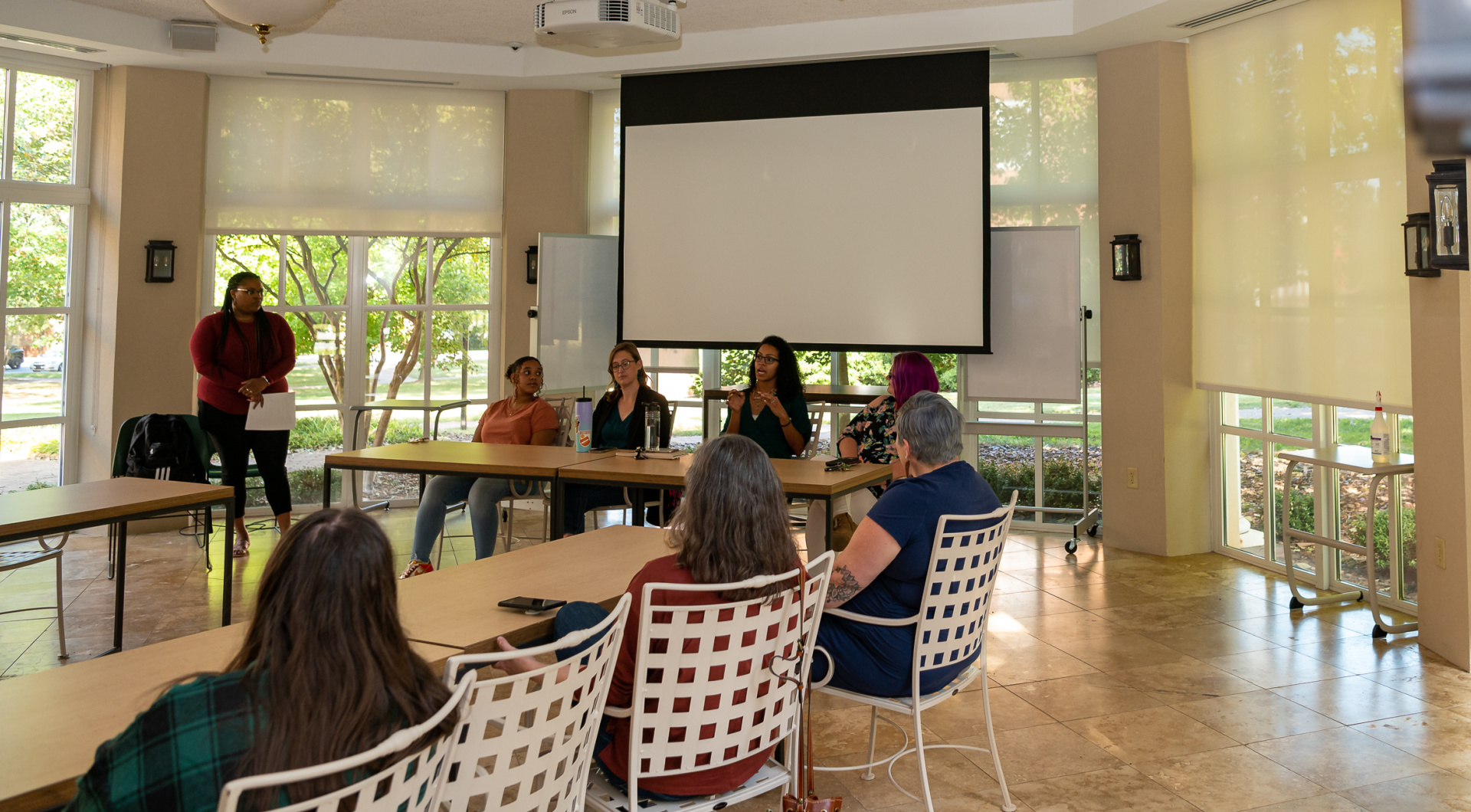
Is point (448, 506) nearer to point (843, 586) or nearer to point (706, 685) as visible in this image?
point (843, 586)

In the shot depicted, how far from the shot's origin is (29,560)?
367 centimetres

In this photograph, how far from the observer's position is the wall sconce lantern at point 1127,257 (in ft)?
19.4

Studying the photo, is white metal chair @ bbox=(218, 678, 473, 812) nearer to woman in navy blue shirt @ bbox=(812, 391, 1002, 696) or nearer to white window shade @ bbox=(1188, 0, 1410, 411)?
woman in navy blue shirt @ bbox=(812, 391, 1002, 696)

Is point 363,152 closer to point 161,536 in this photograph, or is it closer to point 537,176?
point 537,176

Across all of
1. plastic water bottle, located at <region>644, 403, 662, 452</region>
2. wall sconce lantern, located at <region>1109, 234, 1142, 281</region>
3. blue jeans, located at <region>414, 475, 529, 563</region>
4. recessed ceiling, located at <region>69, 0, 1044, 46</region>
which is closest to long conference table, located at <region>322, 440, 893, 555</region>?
plastic water bottle, located at <region>644, 403, 662, 452</region>

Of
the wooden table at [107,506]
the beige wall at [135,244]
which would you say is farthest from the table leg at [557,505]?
the beige wall at [135,244]

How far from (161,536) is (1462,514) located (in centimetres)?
677

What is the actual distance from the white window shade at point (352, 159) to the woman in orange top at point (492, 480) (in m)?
2.30

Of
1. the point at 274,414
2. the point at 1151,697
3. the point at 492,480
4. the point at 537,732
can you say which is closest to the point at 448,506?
the point at 492,480

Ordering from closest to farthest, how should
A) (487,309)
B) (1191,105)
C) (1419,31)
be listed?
(1419,31) → (1191,105) → (487,309)

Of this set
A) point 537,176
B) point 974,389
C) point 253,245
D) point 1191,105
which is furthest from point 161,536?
point 1191,105

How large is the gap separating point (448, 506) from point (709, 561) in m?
3.42

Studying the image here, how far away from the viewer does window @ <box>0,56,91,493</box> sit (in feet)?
20.1

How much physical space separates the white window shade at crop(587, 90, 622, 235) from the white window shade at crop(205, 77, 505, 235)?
0.65 metres
